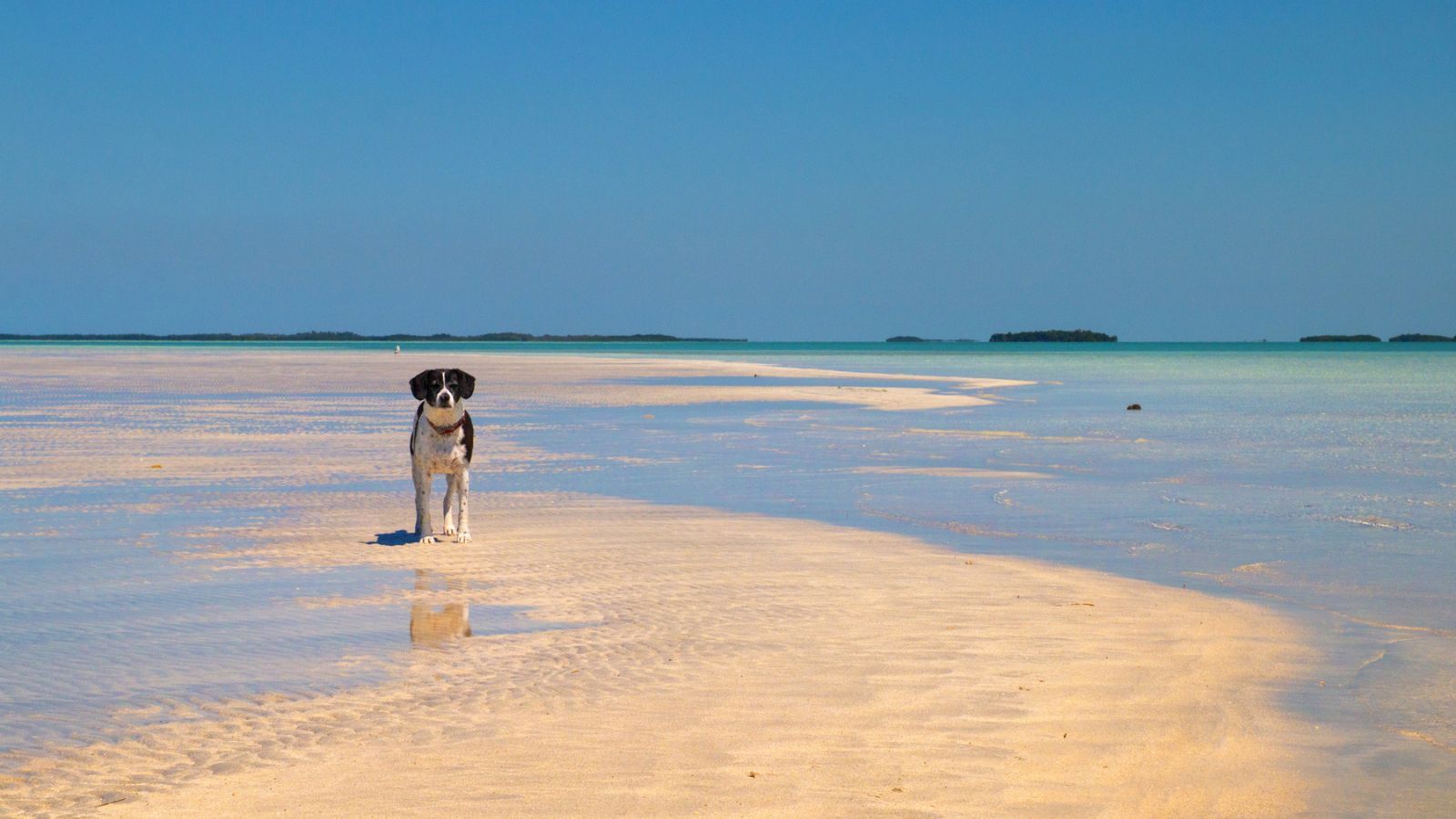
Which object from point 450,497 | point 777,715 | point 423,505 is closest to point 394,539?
point 423,505

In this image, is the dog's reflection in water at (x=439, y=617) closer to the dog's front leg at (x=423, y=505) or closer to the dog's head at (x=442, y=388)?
the dog's front leg at (x=423, y=505)

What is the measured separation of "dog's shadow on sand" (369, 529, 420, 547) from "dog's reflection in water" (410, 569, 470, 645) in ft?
6.24

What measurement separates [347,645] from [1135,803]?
15.0 feet

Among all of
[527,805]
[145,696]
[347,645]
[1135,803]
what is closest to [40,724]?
[145,696]

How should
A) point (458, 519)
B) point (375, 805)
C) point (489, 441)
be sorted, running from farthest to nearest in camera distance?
point (489, 441)
point (458, 519)
point (375, 805)

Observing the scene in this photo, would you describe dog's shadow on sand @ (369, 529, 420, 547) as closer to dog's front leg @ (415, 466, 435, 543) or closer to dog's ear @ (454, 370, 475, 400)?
dog's front leg @ (415, 466, 435, 543)

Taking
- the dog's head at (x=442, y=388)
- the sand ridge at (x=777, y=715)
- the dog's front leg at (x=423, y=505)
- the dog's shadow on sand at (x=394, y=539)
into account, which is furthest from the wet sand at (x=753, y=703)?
the dog's head at (x=442, y=388)

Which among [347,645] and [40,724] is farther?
[347,645]

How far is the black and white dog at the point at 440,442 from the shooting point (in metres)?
11.9

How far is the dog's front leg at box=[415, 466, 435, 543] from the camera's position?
1196cm

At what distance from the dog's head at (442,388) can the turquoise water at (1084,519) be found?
7.03 ft

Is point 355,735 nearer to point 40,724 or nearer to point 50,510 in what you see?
point 40,724

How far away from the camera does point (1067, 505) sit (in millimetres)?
14977

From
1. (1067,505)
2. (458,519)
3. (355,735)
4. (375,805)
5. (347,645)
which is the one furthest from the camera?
(1067,505)
